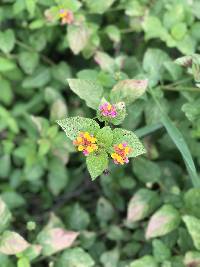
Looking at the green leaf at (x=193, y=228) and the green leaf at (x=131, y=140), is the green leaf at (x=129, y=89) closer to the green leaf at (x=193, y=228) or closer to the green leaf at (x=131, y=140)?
the green leaf at (x=131, y=140)

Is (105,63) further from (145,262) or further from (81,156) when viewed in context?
(145,262)

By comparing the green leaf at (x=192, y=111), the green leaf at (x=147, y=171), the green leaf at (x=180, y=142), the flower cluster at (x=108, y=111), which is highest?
the flower cluster at (x=108, y=111)

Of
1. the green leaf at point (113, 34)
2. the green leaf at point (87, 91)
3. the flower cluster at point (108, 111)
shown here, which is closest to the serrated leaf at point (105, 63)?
the green leaf at point (113, 34)

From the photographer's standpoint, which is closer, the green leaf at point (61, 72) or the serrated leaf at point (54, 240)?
the serrated leaf at point (54, 240)

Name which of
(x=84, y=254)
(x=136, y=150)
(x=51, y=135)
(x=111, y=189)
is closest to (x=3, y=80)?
(x=51, y=135)

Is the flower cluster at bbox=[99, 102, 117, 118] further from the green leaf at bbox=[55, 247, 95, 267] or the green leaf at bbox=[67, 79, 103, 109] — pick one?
the green leaf at bbox=[55, 247, 95, 267]

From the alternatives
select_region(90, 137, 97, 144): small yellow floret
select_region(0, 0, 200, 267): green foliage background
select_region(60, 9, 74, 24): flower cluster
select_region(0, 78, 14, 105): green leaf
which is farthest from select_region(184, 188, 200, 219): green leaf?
select_region(0, 78, 14, 105): green leaf

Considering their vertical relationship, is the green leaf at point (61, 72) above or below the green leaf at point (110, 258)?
above

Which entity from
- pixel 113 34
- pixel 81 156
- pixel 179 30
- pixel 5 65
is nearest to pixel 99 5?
pixel 113 34
